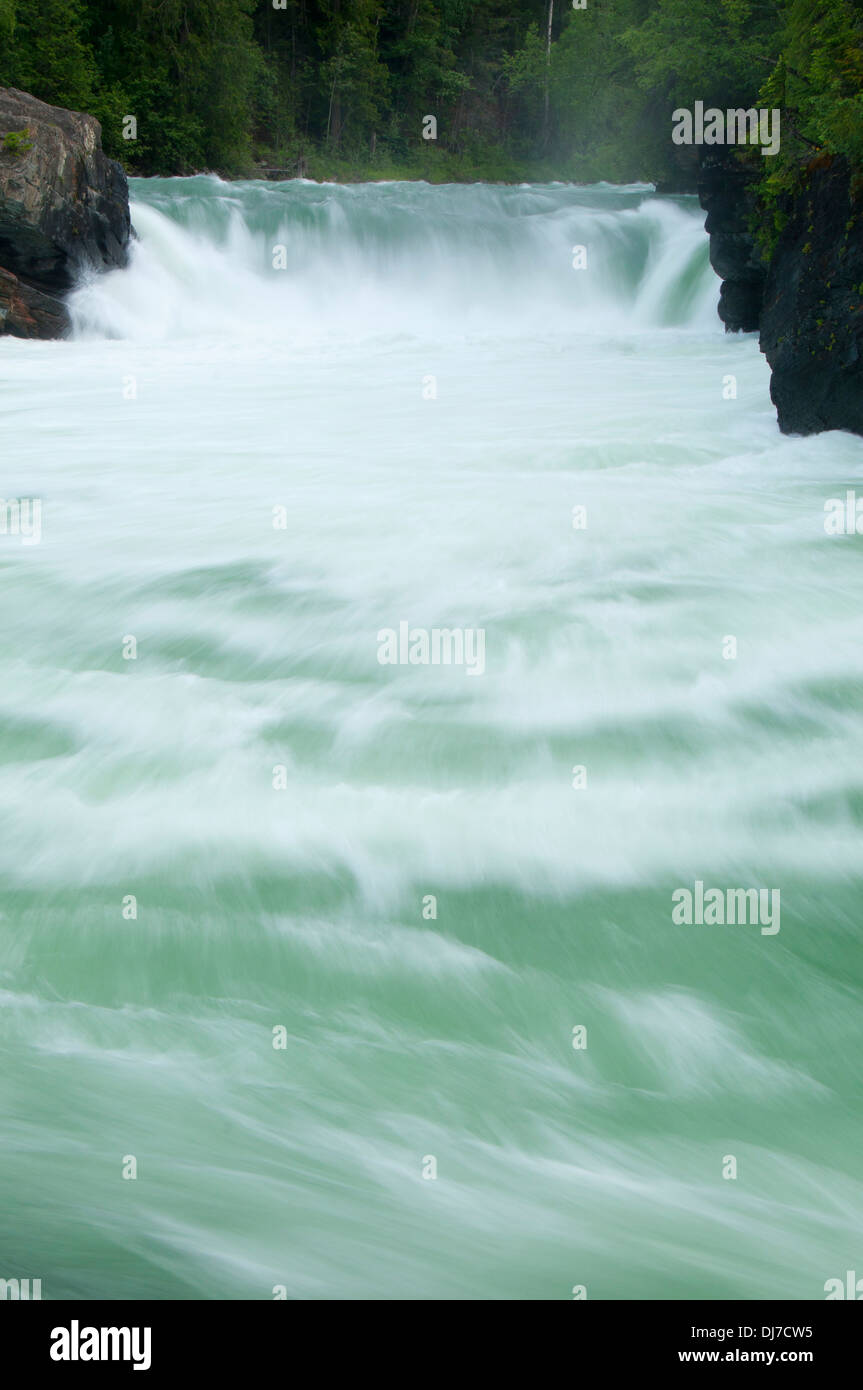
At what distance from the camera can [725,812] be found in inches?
154

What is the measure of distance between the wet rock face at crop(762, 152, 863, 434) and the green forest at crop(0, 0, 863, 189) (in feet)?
1.36

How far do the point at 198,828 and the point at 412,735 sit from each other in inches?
39.6

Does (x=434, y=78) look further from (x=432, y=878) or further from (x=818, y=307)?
(x=432, y=878)

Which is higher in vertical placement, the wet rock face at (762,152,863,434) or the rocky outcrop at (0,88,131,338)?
the rocky outcrop at (0,88,131,338)

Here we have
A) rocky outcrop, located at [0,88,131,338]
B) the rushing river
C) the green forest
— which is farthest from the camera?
rocky outcrop, located at [0,88,131,338]

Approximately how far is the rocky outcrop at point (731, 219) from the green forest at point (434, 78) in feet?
3.14

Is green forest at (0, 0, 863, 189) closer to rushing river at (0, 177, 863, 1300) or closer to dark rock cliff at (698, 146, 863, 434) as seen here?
dark rock cliff at (698, 146, 863, 434)

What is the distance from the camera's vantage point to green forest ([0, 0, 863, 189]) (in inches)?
476

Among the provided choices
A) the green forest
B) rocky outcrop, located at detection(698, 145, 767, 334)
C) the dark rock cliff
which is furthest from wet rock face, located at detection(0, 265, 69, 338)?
the dark rock cliff

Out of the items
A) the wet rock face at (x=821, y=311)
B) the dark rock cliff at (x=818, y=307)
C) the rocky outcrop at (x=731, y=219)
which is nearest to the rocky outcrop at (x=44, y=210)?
the rocky outcrop at (x=731, y=219)

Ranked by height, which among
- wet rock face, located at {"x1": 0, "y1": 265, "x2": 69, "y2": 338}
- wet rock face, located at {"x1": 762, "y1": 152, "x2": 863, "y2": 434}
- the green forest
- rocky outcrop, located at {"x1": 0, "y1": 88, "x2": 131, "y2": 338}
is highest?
the green forest

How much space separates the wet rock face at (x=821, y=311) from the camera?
7949mm

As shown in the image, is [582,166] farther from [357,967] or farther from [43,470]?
[357,967]
